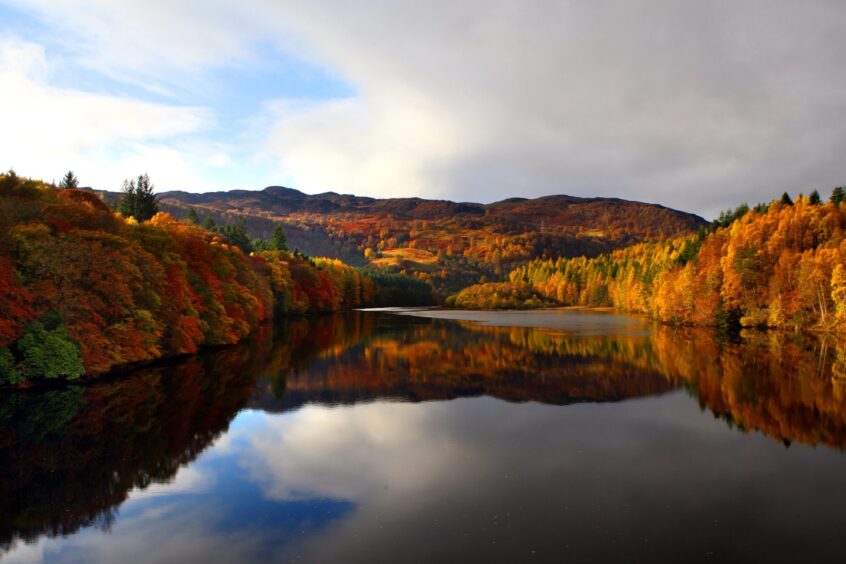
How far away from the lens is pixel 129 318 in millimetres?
37406

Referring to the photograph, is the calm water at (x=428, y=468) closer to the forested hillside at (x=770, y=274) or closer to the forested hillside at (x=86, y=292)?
the forested hillside at (x=86, y=292)

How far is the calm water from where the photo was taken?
1370cm

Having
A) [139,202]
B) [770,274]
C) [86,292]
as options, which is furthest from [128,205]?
[770,274]

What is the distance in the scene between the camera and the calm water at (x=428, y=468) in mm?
13703

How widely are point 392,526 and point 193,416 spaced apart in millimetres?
17236

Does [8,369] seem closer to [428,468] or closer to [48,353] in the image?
[48,353]

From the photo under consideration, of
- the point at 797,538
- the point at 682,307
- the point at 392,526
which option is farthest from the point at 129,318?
the point at 682,307

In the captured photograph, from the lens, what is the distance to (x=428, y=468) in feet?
65.0

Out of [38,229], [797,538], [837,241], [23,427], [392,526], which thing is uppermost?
[837,241]

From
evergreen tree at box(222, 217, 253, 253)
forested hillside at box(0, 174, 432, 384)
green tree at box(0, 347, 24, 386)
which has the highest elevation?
evergreen tree at box(222, 217, 253, 253)

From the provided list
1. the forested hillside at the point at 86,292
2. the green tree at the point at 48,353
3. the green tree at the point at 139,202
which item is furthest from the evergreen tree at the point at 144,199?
the green tree at the point at 48,353

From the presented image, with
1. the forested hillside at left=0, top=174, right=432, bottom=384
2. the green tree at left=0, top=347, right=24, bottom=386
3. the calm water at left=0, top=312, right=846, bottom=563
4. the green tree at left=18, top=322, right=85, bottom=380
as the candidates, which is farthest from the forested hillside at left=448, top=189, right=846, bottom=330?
the green tree at left=0, top=347, right=24, bottom=386

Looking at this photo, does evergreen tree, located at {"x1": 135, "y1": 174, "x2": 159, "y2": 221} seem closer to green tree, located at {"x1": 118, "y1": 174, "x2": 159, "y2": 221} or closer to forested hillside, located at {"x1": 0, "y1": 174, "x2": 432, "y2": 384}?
green tree, located at {"x1": 118, "y1": 174, "x2": 159, "y2": 221}

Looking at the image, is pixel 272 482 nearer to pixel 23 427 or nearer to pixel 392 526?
pixel 392 526
